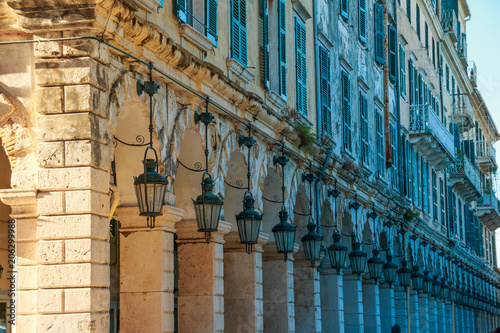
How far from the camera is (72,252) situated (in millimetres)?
10328

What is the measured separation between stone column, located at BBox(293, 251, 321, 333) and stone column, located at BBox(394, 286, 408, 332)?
975cm

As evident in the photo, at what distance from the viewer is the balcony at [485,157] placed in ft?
177

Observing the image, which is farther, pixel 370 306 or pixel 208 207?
pixel 370 306

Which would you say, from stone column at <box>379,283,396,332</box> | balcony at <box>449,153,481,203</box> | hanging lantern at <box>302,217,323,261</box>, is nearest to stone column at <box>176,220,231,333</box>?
hanging lantern at <box>302,217,323,261</box>

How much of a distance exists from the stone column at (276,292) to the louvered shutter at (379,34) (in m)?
10.9

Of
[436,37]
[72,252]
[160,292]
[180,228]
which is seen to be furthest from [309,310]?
[436,37]

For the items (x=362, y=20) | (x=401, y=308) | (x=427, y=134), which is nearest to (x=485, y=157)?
(x=427, y=134)

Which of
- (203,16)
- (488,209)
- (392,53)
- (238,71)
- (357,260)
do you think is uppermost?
(392,53)

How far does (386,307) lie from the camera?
2709 cm

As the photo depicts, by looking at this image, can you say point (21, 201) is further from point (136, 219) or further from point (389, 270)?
point (389, 270)

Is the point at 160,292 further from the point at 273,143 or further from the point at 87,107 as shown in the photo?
the point at 273,143

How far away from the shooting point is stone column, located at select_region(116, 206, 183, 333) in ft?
40.1

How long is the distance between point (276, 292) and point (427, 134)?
51.3 ft

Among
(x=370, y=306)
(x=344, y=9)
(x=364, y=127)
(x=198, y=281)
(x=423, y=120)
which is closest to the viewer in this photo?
(x=198, y=281)
